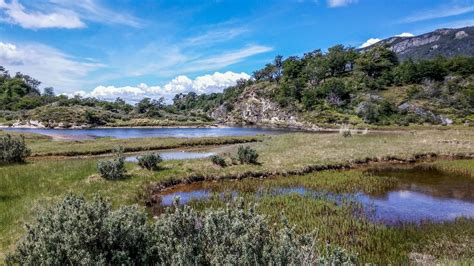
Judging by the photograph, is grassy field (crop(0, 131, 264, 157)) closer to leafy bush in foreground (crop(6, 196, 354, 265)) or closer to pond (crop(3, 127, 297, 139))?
pond (crop(3, 127, 297, 139))

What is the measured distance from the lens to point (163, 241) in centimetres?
780

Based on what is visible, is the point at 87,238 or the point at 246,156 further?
the point at 246,156

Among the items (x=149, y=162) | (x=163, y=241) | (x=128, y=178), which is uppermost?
(x=163, y=241)

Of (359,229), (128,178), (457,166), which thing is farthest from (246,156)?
(457,166)

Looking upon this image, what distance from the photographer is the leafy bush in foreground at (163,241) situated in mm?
6820

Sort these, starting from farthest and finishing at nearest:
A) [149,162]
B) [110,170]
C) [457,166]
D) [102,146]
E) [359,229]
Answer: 1. [102,146]
2. [457,166]
3. [149,162]
4. [110,170]
5. [359,229]

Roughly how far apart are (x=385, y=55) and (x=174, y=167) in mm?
188186

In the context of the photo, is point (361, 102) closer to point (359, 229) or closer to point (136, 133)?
point (136, 133)

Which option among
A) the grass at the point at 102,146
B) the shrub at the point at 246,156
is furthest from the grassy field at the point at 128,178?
the grass at the point at 102,146

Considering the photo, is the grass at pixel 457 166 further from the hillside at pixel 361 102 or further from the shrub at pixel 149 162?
the hillside at pixel 361 102

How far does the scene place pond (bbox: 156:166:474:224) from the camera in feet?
60.3

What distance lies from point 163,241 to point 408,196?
20.0 m

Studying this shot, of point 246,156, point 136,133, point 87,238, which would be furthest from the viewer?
point 136,133

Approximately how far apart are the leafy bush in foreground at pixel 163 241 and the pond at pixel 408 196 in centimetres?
1067
